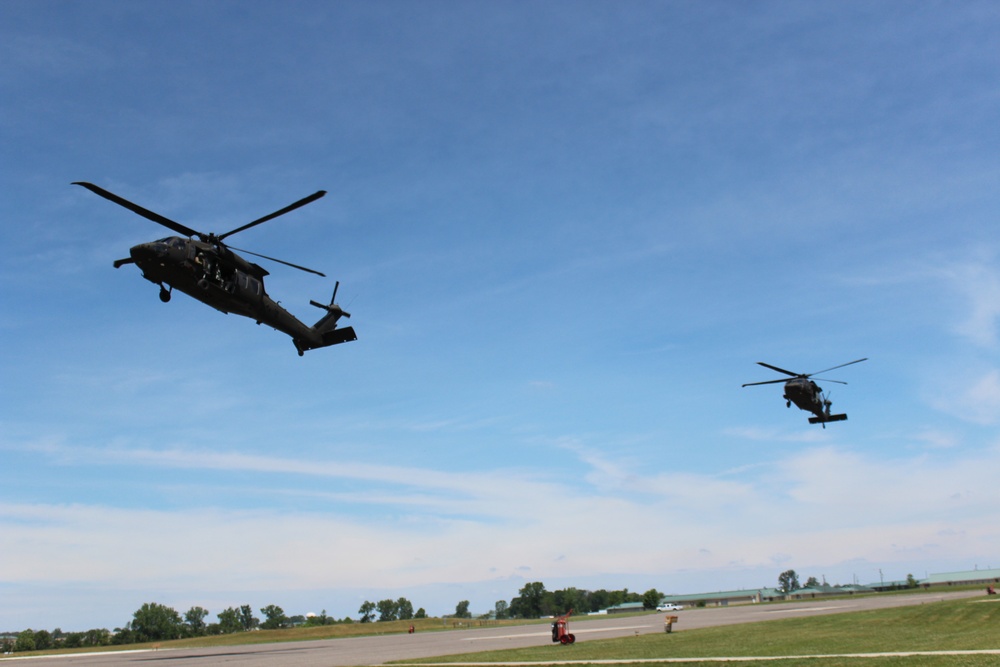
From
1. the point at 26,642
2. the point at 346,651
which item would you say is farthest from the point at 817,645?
the point at 26,642

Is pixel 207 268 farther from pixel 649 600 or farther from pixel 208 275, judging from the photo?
pixel 649 600

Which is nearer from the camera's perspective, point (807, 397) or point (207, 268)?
point (207, 268)

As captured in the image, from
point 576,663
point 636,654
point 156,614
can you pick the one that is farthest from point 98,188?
point 156,614

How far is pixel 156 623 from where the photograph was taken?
17312cm

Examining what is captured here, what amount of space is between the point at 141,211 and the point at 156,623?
575 feet

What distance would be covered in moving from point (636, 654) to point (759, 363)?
36.6 m

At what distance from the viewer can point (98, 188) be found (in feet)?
93.8

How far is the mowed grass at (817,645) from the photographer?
2097 cm

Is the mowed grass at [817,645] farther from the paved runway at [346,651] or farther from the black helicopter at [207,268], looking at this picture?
the black helicopter at [207,268]

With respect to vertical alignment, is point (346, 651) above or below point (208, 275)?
below

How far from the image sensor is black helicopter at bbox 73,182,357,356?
3058 centimetres

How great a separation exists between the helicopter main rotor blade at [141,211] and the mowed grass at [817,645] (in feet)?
73.9

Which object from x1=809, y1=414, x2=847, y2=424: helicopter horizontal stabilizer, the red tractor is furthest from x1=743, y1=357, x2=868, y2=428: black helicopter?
the red tractor

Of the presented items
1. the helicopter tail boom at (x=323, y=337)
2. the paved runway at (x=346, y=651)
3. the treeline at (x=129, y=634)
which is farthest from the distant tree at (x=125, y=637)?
the helicopter tail boom at (x=323, y=337)
